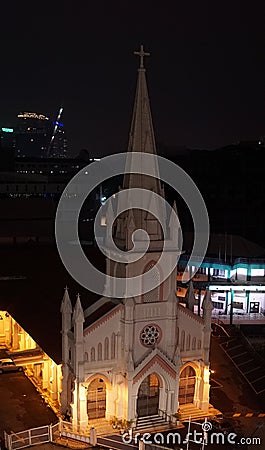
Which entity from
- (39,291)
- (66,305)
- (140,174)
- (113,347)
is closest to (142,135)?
(140,174)

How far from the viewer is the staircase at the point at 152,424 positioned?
21.8m

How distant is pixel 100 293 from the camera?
85.6 ft

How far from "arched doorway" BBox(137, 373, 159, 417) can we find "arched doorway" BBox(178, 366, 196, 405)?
1.25 meters

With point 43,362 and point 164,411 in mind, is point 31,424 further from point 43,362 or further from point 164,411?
point 164,411

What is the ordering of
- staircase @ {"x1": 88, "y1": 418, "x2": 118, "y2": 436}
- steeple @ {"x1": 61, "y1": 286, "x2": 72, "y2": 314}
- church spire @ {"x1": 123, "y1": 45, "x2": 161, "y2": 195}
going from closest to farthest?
staircase @ {"x1": 88, "y1": 418, "x2": 118, "y2": 436} → church spire @ {"x1": 123, "y1": 45, "x2": 161, "y2": 195} → steeple @ {"x1": 61, "y1": 286, "x2": 72, "y2": 314}

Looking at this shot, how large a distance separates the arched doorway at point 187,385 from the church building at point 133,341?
41 cm

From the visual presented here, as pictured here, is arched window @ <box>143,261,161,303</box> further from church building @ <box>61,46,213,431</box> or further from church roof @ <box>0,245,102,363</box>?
church roof @ <box>0,245,102,363</box>

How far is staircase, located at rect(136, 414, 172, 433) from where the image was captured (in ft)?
71.4

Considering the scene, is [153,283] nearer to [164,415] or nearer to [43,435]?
[164,415]

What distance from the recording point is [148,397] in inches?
900

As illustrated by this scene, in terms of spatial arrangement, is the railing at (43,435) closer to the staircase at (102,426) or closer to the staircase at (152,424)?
the staircase at (102,426)

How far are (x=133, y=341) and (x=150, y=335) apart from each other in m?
0.94

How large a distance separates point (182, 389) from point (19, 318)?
1001 cm

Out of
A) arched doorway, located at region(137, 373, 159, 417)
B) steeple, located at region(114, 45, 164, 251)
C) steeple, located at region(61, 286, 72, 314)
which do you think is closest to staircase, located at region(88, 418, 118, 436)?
arched doorway, located at region(137, 373, 159, 417)
